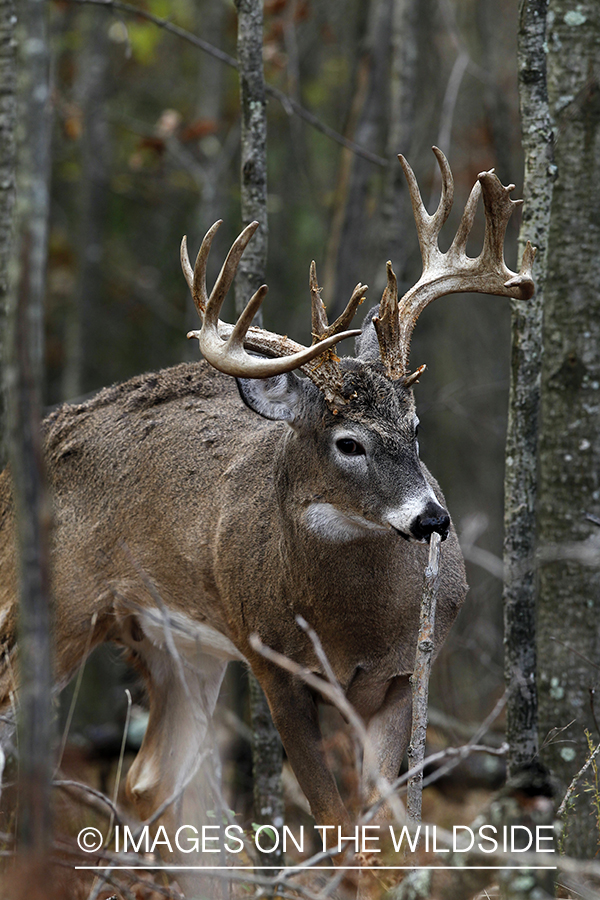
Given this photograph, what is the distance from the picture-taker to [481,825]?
3.09m

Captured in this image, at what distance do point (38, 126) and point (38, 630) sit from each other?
1118 mm

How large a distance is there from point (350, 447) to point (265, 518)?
2.53 ft

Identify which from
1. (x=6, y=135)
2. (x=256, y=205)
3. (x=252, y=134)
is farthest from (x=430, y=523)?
(x=6, y=135)

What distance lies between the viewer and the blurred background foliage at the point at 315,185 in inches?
382

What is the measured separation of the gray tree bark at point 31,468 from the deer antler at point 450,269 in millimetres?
2200

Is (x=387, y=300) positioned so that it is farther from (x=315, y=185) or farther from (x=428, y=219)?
(x=315, y=185)

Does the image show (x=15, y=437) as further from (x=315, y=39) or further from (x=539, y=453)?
(x=315, y=39)

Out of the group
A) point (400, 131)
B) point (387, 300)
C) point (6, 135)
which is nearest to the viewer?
point (387, 300)

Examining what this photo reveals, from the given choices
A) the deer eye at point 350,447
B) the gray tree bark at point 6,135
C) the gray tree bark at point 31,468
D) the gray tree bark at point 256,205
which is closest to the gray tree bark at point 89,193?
the gray tree bark at point 6,135

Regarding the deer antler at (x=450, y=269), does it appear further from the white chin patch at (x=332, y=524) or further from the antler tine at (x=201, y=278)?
the antler tine at (x=201, y=278)

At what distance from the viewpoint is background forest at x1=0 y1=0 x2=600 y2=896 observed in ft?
17.9

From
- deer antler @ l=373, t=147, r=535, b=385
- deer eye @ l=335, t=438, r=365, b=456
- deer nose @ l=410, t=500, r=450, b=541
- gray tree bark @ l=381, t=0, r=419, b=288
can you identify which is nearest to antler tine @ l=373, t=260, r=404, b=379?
deer antler @ l=373, t=147, r=535, b=385

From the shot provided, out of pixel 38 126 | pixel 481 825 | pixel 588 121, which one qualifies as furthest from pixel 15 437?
pixel 588 121

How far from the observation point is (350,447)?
4.49 meters
